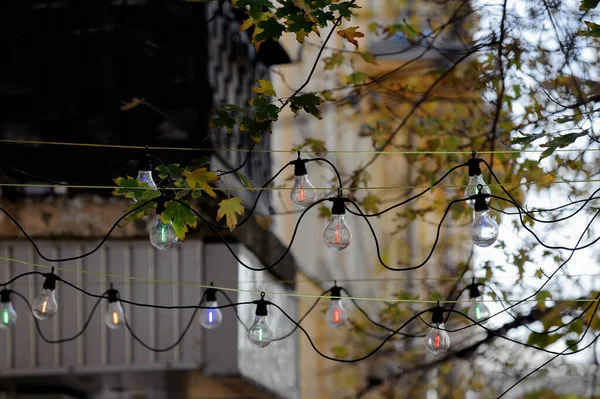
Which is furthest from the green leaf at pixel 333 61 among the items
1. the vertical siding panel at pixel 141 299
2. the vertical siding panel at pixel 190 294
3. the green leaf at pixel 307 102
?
the green leaf at pixel 307 102

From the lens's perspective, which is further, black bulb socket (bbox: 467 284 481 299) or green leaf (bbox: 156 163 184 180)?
black bulb socket (bbox: 467 284 481 299)

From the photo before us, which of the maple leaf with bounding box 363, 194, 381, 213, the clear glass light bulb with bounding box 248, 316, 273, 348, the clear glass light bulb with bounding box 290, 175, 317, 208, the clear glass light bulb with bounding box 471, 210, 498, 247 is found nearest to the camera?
the clear glass light bulb with bounding box 471, 210, 498, 247

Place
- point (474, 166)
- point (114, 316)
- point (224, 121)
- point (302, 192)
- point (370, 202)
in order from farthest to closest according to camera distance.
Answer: point (370, 202) → point (114, 316) → point (224, 121) → point (302, 192) → point (474, 166)

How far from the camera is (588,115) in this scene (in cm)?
451

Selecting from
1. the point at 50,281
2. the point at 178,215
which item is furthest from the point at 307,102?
the point at 50,281

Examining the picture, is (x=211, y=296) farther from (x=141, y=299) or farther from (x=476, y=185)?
(x=476, y=185)

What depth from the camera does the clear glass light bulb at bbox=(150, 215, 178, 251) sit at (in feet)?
14.7

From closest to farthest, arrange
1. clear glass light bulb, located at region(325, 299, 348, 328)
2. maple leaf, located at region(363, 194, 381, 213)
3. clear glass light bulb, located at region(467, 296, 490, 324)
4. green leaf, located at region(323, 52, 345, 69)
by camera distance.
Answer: clear glass light bulb, located at region(467, 296, 490, 324) → clear glass light bulb, located at region(325, 299, 348, 328) → maple leaf, located at region(363, 194, 381, 213) → green leaf, located at region(323, 52, 345, 69)

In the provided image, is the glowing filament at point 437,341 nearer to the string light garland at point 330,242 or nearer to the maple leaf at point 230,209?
the string light garland at point 330,242

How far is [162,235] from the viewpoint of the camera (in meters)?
4.49

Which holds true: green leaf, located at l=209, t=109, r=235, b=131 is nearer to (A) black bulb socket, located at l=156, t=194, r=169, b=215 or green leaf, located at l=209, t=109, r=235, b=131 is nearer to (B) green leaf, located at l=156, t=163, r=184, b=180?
(B) green leaf, located at l=156, t=163, r=184, b=180

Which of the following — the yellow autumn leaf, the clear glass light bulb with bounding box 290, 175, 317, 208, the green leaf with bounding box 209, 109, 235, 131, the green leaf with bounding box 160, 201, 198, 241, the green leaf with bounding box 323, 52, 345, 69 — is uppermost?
the green leaf with bounding box 323, 52, 345, 69

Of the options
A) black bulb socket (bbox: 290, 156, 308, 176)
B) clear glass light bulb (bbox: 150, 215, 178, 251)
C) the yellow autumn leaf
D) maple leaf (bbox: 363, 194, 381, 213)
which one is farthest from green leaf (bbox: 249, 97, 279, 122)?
maple leaf (bbox: 363, 194, 381, 213)

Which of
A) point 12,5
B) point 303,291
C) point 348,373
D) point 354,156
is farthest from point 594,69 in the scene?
point 354,156
